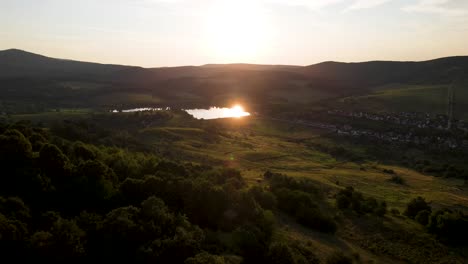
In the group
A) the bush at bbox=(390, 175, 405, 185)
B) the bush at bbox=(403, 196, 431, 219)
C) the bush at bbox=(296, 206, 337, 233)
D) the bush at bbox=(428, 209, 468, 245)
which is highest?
the bush at bbox=(296, 206, 337, 233)

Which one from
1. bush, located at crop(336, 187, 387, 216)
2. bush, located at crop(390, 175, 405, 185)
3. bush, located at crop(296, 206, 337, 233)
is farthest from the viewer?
bush, located at crop(390, 175, 405, 185)

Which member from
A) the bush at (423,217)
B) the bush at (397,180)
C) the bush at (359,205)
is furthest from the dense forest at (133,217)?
the bush at (397,180)

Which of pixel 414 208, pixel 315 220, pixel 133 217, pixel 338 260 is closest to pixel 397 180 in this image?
pixel 414 208

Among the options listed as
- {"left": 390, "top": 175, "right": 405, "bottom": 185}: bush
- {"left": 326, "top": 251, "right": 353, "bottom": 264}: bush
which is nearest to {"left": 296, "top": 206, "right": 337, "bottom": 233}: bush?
{"left": 326, "top": 251, "right": 353, "bottom": 264}: bush

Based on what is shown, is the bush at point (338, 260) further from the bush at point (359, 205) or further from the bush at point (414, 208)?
the bush at point (414, 208)

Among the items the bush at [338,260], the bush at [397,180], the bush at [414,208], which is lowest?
the bush at [397,180]

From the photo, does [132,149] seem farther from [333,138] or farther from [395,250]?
[333,138]

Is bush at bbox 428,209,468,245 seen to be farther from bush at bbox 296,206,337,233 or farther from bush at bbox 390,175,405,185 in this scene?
bush at bbox 390,175,405,185

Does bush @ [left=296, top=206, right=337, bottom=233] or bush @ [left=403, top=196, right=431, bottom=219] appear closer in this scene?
bush @ [left=296, top=206, right=337, bottom=233]

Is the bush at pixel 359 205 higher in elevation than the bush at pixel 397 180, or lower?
higher
